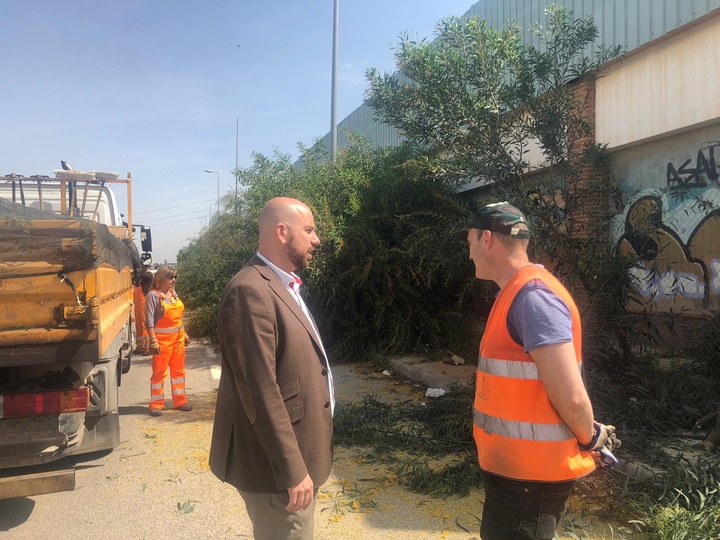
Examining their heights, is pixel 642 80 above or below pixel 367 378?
above

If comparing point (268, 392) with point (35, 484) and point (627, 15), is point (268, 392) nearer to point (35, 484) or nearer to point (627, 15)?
point (35, 484)

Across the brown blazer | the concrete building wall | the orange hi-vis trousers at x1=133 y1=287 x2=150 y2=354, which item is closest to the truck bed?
the brown blazer

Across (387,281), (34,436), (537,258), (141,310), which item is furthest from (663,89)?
(141,310)

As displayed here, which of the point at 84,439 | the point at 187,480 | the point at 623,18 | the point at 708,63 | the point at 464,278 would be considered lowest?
the point at 187,480

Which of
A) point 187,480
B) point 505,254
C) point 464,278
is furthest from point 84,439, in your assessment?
point 464,278

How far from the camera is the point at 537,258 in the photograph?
242 inches

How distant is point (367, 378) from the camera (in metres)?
8.78

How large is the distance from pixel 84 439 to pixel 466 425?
11.3 feet

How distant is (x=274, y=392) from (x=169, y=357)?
17.5ft

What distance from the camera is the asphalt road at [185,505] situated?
3908mm

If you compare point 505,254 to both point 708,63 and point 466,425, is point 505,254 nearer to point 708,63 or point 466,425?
point 466,425

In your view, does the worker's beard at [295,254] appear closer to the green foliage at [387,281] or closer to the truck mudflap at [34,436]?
the truck mudflap at [34,436]

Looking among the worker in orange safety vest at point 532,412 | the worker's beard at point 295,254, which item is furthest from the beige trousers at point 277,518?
the worker's beard at point 295,254

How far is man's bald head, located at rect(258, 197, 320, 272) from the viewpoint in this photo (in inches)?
96.8
